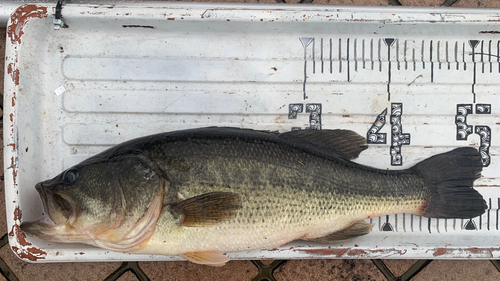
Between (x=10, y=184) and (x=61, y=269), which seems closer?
(x=10, y=184)

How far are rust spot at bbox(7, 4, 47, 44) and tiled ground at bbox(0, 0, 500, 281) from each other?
901mm

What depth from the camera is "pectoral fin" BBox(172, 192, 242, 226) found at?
152cm

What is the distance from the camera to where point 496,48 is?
2137 millimetres

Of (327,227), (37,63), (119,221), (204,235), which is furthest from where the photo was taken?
(37,63)

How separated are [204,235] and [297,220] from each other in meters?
0.48

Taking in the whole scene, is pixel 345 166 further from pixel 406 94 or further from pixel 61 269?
pixel 61 269

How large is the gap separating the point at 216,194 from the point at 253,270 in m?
0.95

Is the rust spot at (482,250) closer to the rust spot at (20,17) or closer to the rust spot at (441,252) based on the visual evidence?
the rust spot at (441,252)

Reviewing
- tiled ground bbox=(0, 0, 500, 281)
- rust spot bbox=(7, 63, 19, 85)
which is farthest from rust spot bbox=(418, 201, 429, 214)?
rust spot bbox=(7, 63, 19, 85)

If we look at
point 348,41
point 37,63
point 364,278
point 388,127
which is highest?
point 348,41

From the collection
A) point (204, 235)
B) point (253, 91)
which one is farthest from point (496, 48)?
point (204, 235)

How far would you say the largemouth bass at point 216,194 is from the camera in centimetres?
152

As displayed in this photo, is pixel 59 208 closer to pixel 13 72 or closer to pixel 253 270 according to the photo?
pixel 13 72

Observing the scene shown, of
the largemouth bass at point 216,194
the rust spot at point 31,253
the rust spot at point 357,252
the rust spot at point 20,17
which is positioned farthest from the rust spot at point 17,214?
the rust spot at point 357,252
